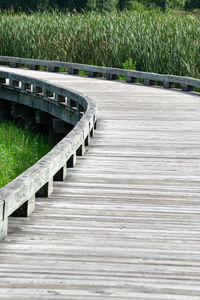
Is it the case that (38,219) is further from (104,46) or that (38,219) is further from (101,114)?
(104,46)

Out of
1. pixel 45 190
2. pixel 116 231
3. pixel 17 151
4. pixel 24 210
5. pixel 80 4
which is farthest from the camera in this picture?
pixel 80 4

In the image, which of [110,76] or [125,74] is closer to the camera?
[125,74]

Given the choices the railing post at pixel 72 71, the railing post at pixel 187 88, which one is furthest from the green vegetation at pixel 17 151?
the railing post at pixel 72 71

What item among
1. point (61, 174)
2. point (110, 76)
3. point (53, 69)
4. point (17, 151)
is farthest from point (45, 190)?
point (53, 69)

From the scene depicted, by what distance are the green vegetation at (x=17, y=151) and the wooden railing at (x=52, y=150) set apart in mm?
Result: 723

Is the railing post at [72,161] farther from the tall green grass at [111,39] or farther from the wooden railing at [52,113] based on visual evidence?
the tall green grass at [111,39]

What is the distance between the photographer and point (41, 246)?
3793 millimetres

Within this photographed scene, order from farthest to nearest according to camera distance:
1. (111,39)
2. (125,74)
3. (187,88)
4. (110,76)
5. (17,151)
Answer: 1. (111,39)
2. (110,76)
3. (125,74)
4. (187,88)
5. (17,151)

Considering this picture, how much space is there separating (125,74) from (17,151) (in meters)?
5.32

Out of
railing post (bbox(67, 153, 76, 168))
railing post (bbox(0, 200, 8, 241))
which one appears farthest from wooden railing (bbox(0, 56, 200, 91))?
railing post (bbox(0, 200, 8, 241))

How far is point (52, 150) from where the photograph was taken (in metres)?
5.55

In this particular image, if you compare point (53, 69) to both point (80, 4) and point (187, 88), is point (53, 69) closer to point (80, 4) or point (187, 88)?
point (187, 88)

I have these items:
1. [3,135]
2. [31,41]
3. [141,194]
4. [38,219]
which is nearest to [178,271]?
[38,219]

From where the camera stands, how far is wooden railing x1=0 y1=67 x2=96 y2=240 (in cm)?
401
